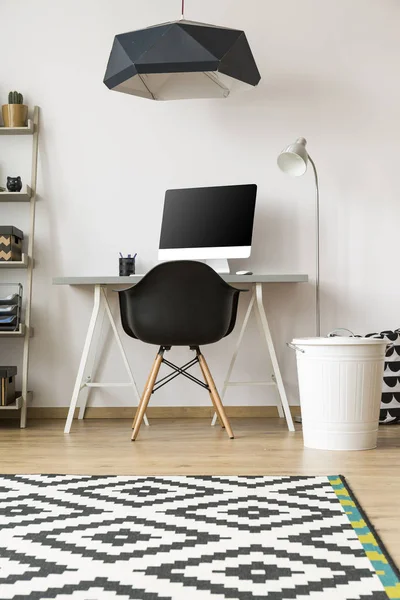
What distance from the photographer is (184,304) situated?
340cm

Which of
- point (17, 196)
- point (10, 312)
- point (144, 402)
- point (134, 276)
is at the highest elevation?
point (17, 196)

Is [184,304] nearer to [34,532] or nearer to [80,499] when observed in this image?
[80,499]

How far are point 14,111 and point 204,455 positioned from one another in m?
2.23

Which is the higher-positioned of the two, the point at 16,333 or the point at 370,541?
the point at 16,333

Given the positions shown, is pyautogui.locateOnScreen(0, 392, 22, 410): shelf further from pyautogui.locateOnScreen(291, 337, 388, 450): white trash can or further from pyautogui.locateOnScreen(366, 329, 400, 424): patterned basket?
pyautogui.locateOnScreen(366, 329, 400, 424): patterned basket

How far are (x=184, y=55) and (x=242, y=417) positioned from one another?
1928 mm

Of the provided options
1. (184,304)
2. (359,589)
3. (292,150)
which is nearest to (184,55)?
(292,150)

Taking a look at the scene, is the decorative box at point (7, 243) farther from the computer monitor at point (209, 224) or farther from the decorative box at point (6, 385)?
the computer monitor at point (209, 224)

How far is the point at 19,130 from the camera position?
4.10 metres

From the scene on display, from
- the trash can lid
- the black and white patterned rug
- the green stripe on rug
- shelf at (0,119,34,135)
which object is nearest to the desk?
the trash can lid

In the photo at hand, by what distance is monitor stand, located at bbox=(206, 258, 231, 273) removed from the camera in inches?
155

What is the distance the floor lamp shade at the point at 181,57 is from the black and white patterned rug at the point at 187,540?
1940 mm

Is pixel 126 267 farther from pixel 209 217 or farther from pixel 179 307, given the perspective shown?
pixel 179 307

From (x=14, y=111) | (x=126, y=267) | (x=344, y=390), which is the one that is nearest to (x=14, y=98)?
(x=14, y=111)
